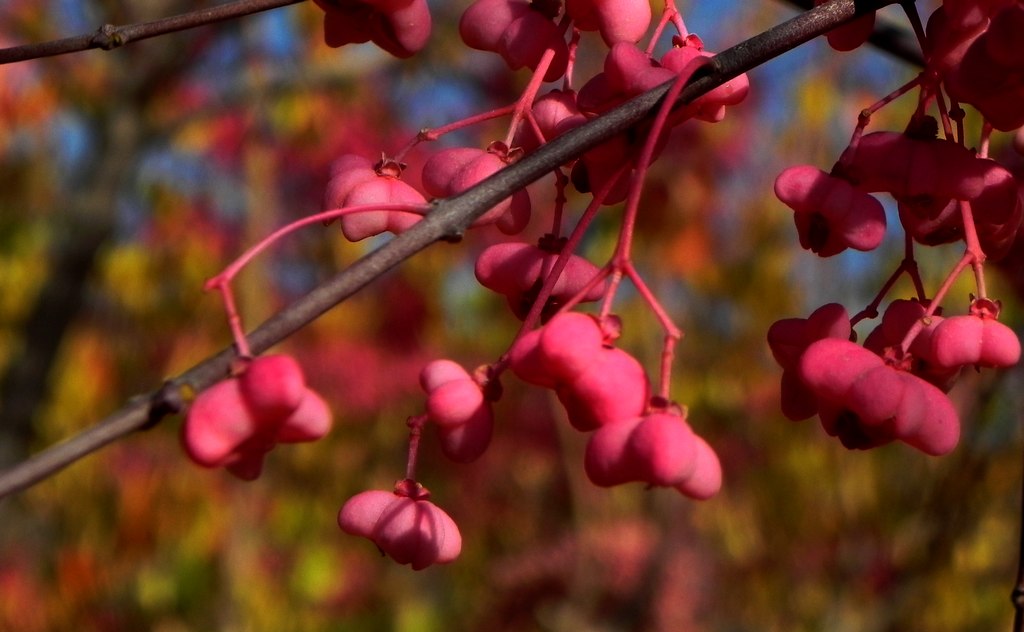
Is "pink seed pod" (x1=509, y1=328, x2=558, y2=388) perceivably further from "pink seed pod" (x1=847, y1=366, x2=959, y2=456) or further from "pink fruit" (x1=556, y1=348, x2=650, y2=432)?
"pink seed pod" (x1=847, y1=366, x2=959, y2=456)

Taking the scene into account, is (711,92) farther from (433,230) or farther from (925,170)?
(433,230)

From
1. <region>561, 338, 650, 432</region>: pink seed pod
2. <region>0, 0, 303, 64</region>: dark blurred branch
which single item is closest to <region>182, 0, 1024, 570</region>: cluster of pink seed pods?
<region>561, 338, 650, 432</region>: pink seed pod

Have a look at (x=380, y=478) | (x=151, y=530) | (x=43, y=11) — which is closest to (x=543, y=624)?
(x=380, y=478)

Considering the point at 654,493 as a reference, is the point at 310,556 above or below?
above

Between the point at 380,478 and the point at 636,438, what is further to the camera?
the point at 380,478

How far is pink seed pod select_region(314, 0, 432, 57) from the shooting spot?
31.0 inches

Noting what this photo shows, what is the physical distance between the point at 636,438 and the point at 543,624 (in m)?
2.90

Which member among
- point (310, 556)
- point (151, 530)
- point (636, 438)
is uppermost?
point (151, 530)

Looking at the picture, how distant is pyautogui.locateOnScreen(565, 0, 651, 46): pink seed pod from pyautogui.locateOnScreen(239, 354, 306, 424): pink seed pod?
0.34 m

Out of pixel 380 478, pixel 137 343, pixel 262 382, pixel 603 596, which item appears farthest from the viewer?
pixel 137 343

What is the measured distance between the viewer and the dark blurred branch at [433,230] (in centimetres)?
47

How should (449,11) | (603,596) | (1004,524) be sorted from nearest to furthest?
1. (1004,524)
2. (603,596)
3. (449,11)

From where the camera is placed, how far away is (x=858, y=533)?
110 inches

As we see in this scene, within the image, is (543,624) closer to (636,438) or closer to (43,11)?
(43,11)
